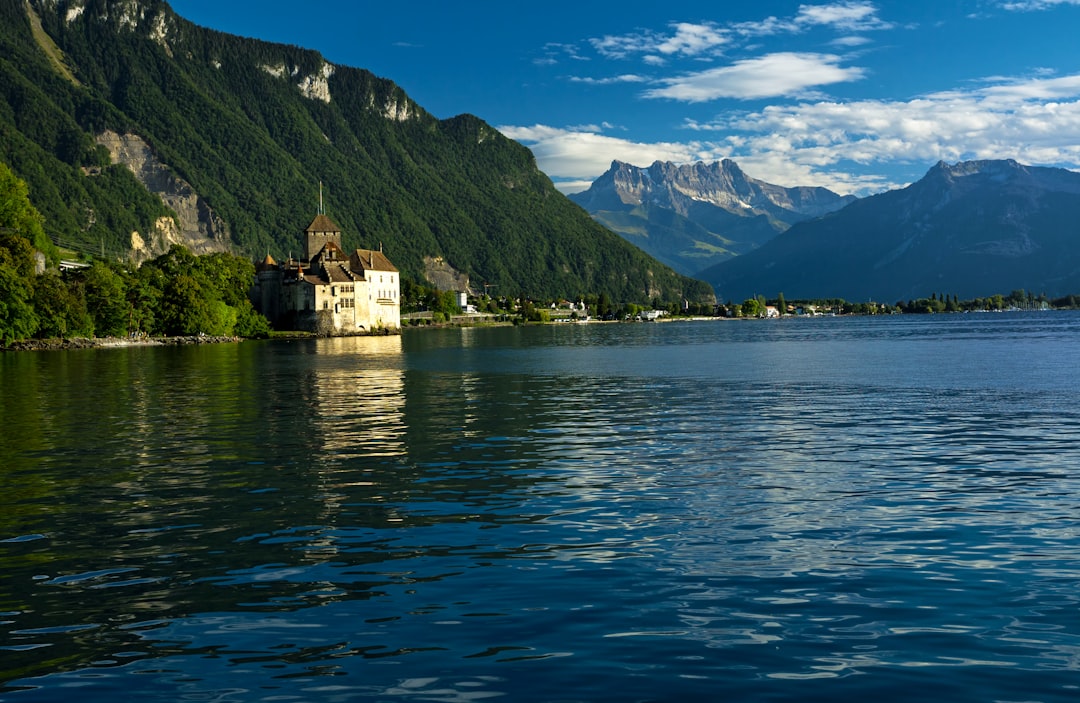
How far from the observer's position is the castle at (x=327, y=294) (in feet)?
585

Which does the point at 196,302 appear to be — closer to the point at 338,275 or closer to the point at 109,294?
the point at 109,294

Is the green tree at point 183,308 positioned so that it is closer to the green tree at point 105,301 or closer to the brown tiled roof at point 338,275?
the green tree at point 105,301

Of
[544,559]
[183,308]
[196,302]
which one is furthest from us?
[196,302]

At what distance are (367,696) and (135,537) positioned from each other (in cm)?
927

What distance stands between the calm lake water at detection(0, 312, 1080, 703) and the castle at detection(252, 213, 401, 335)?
144242mm

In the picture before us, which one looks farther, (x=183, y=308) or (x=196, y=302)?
(x=196, y=302)

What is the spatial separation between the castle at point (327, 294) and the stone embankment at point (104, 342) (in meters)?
32.1

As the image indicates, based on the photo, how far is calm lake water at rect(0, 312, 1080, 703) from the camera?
10.4m

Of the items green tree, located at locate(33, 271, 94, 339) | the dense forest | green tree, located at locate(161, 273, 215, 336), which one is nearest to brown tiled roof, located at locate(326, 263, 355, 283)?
the dense forest

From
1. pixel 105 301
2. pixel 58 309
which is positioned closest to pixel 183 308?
pixel 105 301

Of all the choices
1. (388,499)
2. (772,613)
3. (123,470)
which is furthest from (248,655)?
(123,470)

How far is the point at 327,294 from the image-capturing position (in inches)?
7082

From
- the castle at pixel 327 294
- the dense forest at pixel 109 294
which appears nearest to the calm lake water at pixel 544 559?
the dense forest at pixel 109 294

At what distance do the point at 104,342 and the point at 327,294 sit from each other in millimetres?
64052
